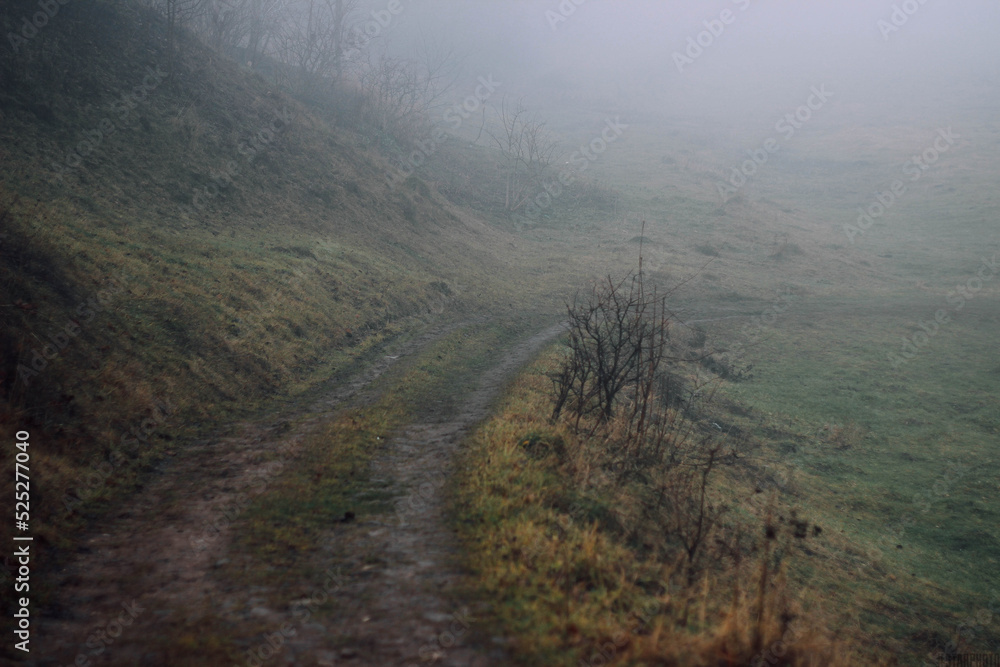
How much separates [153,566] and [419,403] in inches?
269

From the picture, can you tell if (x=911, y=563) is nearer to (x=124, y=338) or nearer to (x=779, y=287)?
(x=124, y=338)

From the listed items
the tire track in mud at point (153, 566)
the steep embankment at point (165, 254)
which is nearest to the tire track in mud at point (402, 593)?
the tire track in mud at point (153, 566)

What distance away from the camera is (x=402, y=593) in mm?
5324

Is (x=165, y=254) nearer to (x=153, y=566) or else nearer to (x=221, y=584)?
(x=153, y=566)

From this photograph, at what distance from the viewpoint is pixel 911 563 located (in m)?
10.3

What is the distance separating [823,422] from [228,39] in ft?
161

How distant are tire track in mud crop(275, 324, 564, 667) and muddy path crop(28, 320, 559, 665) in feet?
0.04

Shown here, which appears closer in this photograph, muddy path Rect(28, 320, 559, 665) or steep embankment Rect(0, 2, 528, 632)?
muddy path Rect(28, 320, 559, 665)

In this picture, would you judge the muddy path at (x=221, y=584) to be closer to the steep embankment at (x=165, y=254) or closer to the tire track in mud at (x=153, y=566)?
the tire track in mud at (x=153, y=566)

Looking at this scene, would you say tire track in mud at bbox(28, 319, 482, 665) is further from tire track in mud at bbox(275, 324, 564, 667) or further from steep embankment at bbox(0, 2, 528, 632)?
tire track in mud at bbox(275, 324, 564, 667)

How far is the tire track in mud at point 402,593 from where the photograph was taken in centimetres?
445

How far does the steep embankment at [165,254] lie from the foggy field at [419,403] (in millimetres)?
104

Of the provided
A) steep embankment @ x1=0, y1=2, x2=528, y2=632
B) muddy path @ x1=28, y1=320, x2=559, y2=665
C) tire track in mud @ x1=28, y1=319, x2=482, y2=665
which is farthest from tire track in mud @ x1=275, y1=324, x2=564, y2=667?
steep embankment @ x1=0, y1=2, x2=528, y2=632

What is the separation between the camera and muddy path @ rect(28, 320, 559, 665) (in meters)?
4.57
